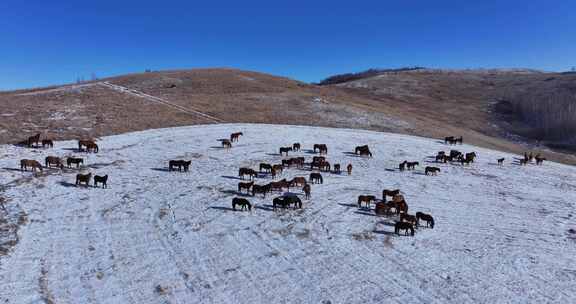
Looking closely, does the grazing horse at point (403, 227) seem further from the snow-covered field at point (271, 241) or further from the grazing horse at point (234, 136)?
the grazing horse at point (234, 136)

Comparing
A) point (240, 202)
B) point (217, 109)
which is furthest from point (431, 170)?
point (217, 109)

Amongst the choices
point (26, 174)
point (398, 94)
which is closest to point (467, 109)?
point (398, 94)

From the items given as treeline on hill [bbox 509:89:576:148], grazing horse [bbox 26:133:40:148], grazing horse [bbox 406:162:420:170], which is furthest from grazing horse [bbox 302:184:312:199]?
treeline on hill [bbox 509:89:576:148]

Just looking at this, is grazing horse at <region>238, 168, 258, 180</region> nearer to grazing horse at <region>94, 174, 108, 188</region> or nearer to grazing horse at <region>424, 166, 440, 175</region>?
grazing horse at <region>94, 174, 108, 188</region>

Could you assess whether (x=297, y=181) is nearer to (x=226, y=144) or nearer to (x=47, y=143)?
(x=226, y=144)

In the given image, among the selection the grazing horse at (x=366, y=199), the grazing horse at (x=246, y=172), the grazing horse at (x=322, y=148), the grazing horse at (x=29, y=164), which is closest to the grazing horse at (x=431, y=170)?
the grazing horse at (x=322, y=148)

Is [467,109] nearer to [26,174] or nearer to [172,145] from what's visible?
[172,145]
